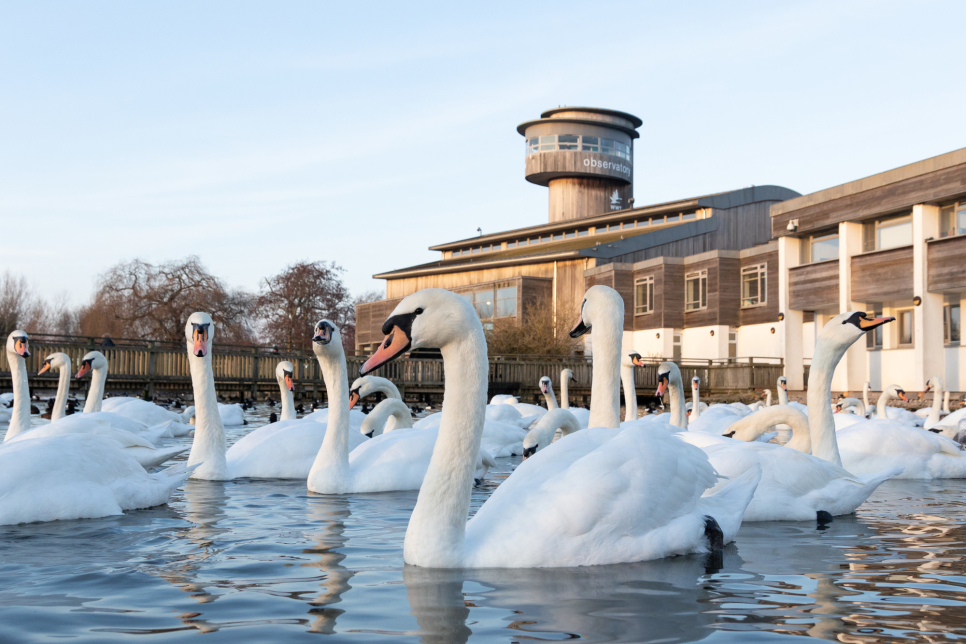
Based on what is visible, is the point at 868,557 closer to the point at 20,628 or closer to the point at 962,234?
the point at 20,628

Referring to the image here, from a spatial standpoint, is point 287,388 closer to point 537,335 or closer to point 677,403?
point 677,403

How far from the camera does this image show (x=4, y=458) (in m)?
6.50

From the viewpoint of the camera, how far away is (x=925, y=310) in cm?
2755

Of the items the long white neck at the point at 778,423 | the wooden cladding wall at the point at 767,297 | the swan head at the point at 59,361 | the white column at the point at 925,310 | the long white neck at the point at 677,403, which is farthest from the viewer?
the wooden cladding wall at the point at 767,297

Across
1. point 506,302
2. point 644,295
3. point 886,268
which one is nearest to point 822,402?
point 886,268

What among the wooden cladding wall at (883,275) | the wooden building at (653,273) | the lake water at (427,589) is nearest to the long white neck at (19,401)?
the lake water at (427,589)

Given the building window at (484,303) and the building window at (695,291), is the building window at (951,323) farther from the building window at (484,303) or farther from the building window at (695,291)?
the building window at (484,303)

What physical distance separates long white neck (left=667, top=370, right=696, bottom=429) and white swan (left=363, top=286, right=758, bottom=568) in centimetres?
646

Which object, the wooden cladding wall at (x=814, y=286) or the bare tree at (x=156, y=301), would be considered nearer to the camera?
the wooden cladding wall at (x=814, y=286)

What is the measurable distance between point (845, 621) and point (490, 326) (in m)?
47.8

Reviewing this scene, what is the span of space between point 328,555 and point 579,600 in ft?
5.85

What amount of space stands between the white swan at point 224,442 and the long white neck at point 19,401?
8.30 ft

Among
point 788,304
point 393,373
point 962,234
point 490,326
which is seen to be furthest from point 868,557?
point 490,326

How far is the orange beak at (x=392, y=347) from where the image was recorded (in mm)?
4443
